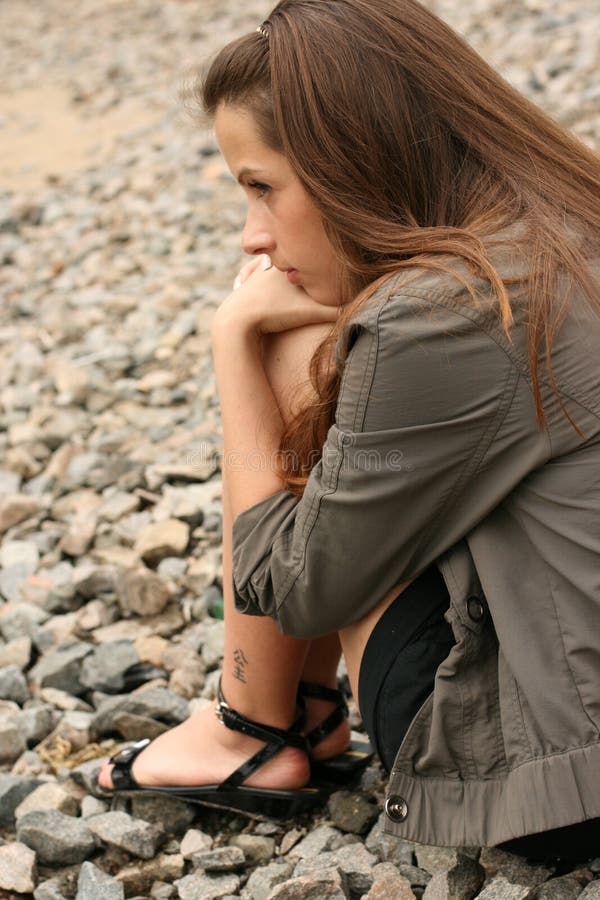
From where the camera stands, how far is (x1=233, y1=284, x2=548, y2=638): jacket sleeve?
5.16 ft

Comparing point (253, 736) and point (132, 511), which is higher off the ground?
point (132, 511)

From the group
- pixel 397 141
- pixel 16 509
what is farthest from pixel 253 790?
pixel 16 509

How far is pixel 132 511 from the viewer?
11.6ft

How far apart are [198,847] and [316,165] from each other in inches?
52.4

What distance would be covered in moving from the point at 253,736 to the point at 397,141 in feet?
3.93

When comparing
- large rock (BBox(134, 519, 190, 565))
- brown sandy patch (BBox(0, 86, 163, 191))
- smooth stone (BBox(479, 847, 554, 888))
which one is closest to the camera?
smooth stone (BBox(479, 847, 554, 888))

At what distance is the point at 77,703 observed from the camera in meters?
2.67

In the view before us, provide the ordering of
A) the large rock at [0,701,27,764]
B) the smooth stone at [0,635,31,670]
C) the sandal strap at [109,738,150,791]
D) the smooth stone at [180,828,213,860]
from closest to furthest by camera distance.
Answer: the smooth stone at [180,828,213,860] → the sandal strap at [109,738,150,791] → the large rock at [0,701,27,764] → the smooth stone at [0,635,31,670]

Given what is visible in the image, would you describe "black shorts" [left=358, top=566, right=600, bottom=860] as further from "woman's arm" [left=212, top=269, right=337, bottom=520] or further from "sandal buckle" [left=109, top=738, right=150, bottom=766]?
"sandal buckle" [left=109, top=738, right=150, bottom=766]

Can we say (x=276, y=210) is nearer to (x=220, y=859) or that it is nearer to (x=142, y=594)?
(x=220, y=859)

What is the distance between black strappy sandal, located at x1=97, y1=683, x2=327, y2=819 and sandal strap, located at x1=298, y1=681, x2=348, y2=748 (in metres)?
0.05

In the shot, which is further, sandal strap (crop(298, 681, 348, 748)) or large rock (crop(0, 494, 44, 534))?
large rock (crop(0, 494, 44, 534))

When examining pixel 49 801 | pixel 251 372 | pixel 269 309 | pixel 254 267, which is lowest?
pixel 49 801

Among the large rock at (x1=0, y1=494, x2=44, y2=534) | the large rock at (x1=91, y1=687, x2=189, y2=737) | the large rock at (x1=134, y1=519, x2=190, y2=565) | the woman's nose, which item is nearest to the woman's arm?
the woman's nose
